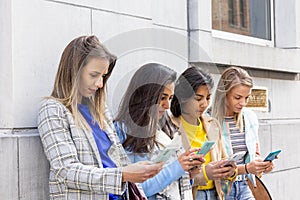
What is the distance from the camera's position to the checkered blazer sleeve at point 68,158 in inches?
148

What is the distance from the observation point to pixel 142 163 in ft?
12.5

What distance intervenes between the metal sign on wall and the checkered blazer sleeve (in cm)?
388

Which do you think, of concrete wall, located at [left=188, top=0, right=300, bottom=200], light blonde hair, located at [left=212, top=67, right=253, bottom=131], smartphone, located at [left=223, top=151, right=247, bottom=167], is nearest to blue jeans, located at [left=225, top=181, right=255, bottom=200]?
smartphone, located at [left=223, top=151, right=247, bottom=167]

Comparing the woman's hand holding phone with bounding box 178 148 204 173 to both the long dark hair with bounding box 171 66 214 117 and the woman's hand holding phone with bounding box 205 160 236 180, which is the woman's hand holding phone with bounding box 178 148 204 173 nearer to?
the long dark hair with bounding box 171 66 214 117

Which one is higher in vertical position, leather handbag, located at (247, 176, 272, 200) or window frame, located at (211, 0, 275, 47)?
window frame, located at (211, 0, 275, 47)

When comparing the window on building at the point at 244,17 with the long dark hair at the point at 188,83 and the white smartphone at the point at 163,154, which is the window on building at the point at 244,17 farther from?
the white smartphone at the point at 163,154

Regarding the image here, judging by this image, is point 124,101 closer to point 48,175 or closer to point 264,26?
point 48,175

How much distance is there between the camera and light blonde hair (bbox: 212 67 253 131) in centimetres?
560

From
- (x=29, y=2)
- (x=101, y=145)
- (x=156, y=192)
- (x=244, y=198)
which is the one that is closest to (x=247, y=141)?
(x=244, y=198)

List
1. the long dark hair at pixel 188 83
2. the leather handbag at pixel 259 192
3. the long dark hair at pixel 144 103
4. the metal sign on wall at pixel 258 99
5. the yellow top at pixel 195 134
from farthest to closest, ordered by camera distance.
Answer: the metal sign on wall at pixel 258 99
the leather handbag at pixel 259 192
the yellow top at pixel 195 134
the long dark hair at pixel 188 83
the long dark hair at pixel 144 103

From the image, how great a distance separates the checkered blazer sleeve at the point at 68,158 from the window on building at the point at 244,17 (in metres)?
3.81

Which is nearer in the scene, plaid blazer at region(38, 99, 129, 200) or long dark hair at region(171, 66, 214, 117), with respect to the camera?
plaid blazer at region(38, 99, 129, 200)

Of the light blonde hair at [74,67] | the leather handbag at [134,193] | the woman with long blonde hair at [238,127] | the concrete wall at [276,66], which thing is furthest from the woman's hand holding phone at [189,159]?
the concrete wall at [276,66]

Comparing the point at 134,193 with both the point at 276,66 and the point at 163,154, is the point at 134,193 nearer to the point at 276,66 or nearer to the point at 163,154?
the point at 163,154
